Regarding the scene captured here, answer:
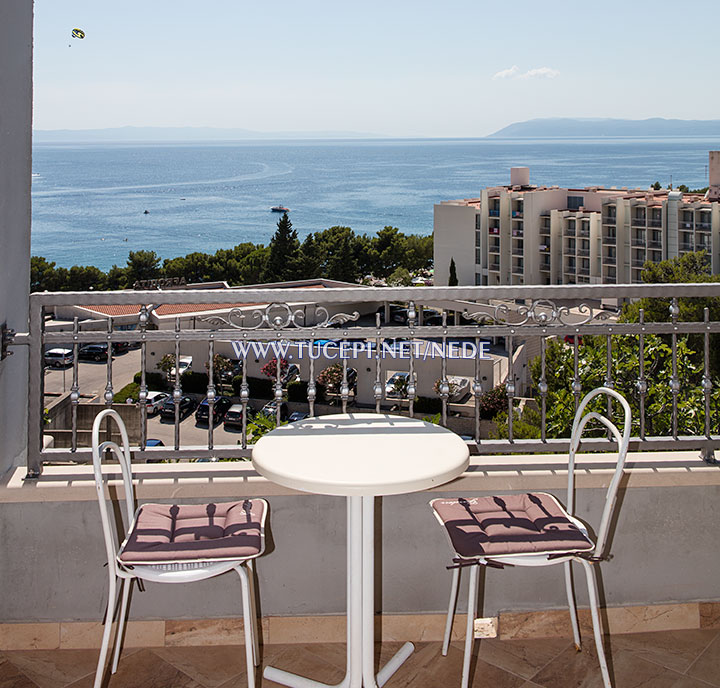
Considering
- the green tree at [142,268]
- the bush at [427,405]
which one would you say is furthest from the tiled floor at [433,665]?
the green tree at [142,268]

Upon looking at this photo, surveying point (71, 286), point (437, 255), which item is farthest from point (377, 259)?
point (71, 286)

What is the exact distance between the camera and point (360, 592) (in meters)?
2.03

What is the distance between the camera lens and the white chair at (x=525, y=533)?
1.88 meters

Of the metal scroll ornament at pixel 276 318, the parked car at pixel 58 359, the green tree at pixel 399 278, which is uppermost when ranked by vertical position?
the green tree at pixel 399 278

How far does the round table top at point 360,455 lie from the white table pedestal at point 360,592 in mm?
137

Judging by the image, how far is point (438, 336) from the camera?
98.5 inches

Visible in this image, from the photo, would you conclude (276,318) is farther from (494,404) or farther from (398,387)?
(494,404)

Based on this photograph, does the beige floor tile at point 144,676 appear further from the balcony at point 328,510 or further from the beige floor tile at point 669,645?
the beige floor tile at point 669,645

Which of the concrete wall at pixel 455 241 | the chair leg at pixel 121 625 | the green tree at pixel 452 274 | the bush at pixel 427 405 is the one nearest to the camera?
the chair leg at pixel 121 625

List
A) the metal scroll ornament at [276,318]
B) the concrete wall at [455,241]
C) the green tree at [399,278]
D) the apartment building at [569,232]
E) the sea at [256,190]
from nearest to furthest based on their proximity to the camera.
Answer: the metal scroll ornament at [276,318] < the apartment building at [569,232] < the concrete wall at [455,241] < the green tree at [399,278] < the sea at [256,190]

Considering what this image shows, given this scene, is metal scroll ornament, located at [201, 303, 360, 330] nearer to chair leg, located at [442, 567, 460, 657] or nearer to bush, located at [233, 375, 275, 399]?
chair leg, located at [442, 567, 460, 657]

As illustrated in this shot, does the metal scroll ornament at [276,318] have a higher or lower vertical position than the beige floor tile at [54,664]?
higher

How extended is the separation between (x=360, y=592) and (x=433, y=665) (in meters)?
0.46

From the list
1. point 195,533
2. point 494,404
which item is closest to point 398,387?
point 195,533
